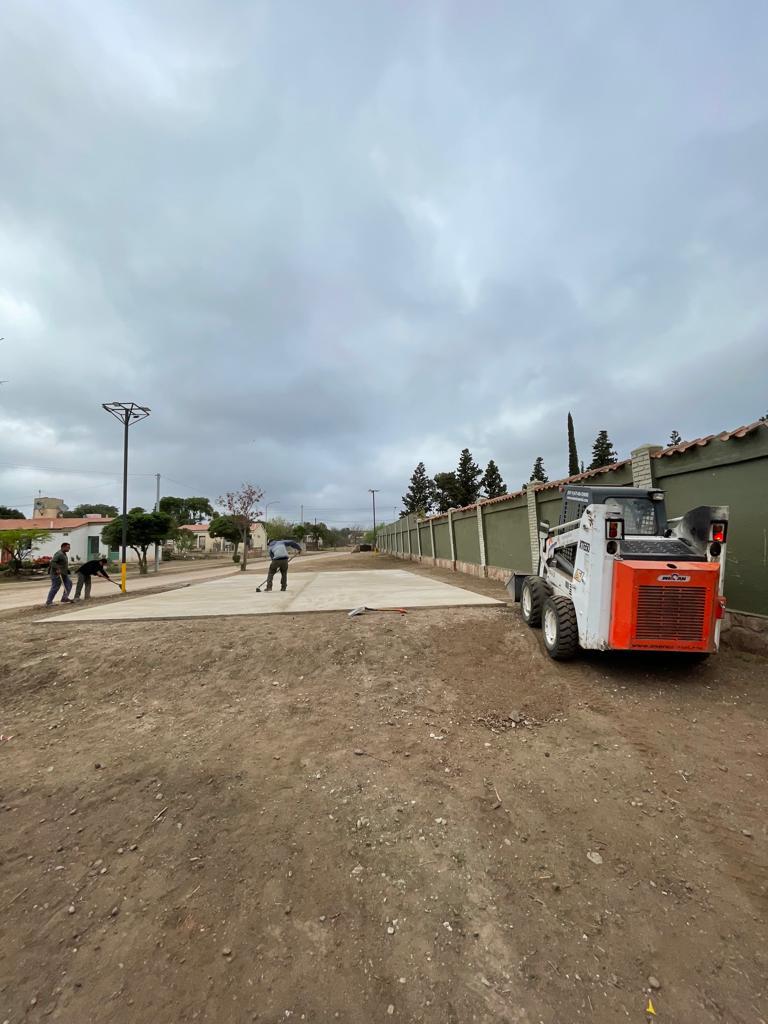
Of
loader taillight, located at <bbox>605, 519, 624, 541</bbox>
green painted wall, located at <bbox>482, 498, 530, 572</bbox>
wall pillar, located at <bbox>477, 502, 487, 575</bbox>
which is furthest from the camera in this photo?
wall pillar, located at <bbox>477, 502, 487, 575</bbox>

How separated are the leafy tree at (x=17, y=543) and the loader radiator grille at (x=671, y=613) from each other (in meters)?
37.6

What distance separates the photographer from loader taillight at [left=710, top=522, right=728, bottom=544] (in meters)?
4.79

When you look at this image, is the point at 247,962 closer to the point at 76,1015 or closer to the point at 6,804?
the point at 76,1015

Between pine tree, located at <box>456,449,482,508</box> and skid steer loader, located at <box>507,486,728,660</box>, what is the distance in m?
48.5

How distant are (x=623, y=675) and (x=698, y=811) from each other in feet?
7.12

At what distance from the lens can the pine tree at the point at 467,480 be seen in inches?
2116

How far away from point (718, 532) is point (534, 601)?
2.48 metres

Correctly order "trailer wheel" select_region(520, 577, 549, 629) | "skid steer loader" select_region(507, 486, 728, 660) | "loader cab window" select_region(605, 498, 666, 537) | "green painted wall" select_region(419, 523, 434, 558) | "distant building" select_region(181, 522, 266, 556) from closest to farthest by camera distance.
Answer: "skid steer loader" select_region(507, 486, 728, 660) → "loader cab window" select_region(605, 498, 666, 537) → "trailer wheel" select_region(520, 577, 549, 629) → "green painted wall" select_region(419, 523, 434, 558) → "distant building" select_region(181, 522, 266, 556)

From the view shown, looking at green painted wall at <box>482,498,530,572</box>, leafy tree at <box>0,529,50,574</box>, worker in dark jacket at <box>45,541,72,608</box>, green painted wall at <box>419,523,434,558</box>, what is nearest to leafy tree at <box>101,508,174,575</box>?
leafy tree at <box>0,529,50,574</box>

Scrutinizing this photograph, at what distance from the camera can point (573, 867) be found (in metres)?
2.51

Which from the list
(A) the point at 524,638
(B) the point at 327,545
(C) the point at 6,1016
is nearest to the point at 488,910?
(C) the point at 6,1016

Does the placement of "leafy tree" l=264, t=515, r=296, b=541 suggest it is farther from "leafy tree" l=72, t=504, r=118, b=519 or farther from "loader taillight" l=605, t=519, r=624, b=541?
"loader taillight" l=605, t=519, r=624, b=541

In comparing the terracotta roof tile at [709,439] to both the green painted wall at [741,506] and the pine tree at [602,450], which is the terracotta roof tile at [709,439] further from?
the pine tree at [602,450]

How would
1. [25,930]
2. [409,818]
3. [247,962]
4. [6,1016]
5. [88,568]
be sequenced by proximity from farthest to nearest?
[88,568], [409,818], [25,930], [247,962], [6,1016]
